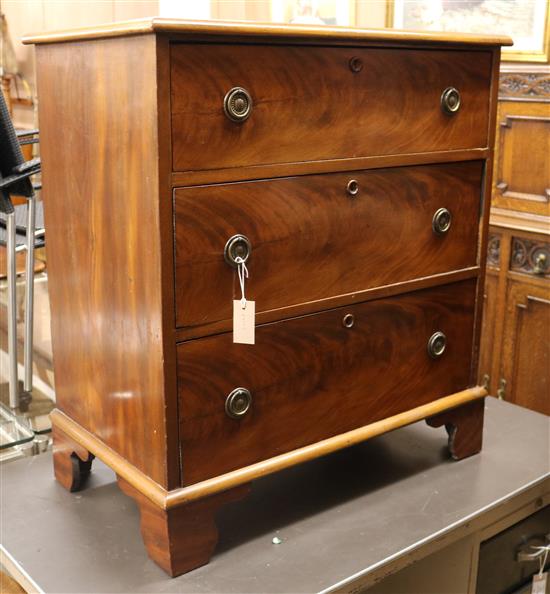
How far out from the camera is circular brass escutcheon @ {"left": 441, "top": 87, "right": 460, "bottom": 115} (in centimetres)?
145

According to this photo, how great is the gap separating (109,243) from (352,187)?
0.42m

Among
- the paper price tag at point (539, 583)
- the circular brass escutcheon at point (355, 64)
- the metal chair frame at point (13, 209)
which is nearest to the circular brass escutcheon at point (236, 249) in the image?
the circular brass escutcheon at point (355, 64)

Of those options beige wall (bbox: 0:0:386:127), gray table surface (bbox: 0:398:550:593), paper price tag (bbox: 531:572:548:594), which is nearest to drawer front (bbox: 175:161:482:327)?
gray table surface (bbox: 0:398:550:593)

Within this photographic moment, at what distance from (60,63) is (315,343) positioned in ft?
2.09

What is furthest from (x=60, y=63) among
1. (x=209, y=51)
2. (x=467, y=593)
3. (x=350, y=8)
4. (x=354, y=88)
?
(x=350, y=8)

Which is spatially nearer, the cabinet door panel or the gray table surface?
the gray table surface

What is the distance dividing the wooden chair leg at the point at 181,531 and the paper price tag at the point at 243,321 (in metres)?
0.26

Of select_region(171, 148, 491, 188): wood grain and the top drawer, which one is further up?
the top drawer

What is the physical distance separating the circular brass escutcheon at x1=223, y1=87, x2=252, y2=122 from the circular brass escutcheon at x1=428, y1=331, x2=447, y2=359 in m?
0.61

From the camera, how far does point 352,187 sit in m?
1.37

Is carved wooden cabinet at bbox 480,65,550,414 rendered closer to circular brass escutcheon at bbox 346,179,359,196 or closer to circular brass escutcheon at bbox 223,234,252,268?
circular brass escutcheon at bbox 346,179,359,196

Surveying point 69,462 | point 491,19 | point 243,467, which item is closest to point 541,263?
point 491,19

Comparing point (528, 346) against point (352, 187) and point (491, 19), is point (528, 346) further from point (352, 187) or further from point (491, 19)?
point (352, 187)

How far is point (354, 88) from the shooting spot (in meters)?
1.32
